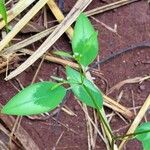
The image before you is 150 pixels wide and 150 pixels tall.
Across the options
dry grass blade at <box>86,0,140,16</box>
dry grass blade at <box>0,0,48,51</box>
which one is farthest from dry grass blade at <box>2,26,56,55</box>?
dry grass blade at <box>86,0,140,16</box>

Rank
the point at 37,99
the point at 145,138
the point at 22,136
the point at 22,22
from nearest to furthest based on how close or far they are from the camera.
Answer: the point at 37,99
the point at 145,138
the point at 22,136
the point at 22,22

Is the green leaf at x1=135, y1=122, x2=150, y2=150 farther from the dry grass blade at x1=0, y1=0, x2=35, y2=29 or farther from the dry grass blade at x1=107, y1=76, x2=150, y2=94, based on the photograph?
the dry grass blade at x1=0, y1=0, x2=35, y2=29

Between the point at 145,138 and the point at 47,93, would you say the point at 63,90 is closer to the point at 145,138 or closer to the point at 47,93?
the point at 47,93

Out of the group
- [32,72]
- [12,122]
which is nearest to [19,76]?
[32,72]

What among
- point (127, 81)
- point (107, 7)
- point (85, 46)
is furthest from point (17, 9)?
point (85, 46)

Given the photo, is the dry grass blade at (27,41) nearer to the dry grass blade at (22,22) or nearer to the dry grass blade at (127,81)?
the dry grass blade at (22,22)

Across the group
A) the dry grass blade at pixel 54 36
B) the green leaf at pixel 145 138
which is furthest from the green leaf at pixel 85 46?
the dry grass blade at pixel 54 36

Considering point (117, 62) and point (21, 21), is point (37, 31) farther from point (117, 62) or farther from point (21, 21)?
point (117, 62)
